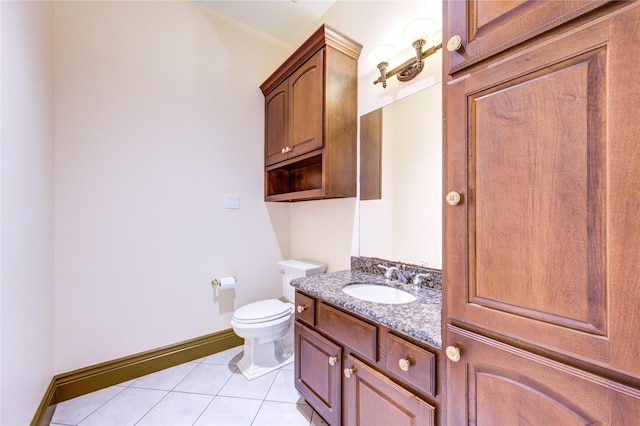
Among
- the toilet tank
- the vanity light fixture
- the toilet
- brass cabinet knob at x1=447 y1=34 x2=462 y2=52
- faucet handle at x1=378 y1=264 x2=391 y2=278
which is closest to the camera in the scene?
brass cabinet knob at x1=447 y1=34 x2=462 y2=52

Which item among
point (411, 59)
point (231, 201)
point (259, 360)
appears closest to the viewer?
point (411, 59)

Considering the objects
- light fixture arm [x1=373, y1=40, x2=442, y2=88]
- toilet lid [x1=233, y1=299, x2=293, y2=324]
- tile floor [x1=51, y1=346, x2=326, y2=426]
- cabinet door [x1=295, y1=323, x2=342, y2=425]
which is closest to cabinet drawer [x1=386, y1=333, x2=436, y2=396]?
cabinet door [x1=295, y1=323, x2=342, y2=425]

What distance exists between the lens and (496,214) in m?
0.67

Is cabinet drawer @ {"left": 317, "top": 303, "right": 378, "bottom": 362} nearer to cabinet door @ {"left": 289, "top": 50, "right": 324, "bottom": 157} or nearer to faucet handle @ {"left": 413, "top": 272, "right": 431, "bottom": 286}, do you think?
faucet handle @ {"left": 413, "top": 272, "right": 431, "bottom": 286}

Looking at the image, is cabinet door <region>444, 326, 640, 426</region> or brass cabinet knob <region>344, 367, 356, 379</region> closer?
cabinet door <region>444, 326, 640, 426</region>

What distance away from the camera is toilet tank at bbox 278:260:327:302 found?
201cm

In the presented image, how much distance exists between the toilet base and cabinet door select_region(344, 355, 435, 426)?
2.98 feet

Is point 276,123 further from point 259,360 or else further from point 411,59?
point 259,360

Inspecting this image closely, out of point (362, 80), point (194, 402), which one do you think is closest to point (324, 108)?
point (362, 80)

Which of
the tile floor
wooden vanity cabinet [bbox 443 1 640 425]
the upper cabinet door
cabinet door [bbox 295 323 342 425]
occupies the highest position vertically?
the upper cabinet door

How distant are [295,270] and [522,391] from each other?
1.60 m

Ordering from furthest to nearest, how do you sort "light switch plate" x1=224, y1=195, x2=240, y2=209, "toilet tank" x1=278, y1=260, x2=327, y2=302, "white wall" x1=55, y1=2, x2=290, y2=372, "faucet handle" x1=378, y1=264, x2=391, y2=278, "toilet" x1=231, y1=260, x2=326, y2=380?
"light switch plate" x1=224, y1=195, x2=240, y2=209 < "toilet tank" x1=278, y1=260, x2=327, y2=302 < "toilet" x1=231, y1=260, x2=326, y2=380 < "white wall" x1=55, y1=2, x2=290, y2=372 < "faucet handle" x1=378, y1=264, x2=391, y2=278

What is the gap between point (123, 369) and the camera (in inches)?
69.5

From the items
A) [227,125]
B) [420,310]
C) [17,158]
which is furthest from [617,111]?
[227,125]
